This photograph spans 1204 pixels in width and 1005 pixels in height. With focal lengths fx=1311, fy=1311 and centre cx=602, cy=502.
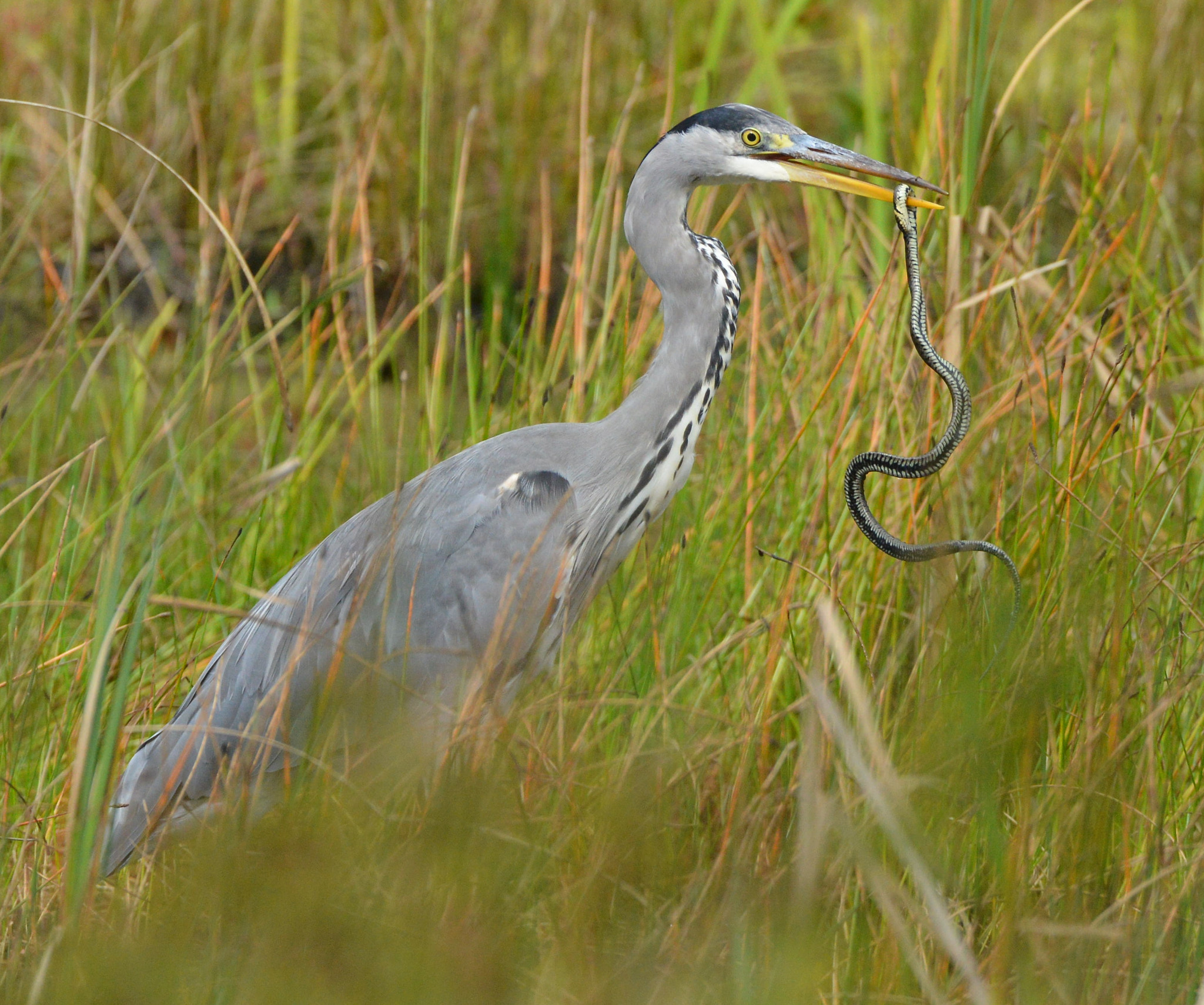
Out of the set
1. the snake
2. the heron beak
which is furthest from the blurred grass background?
the heron beak

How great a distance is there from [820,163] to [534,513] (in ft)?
2.51

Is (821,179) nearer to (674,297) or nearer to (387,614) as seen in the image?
(674,297)

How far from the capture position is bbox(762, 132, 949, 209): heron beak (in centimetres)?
218

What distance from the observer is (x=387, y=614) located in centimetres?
215

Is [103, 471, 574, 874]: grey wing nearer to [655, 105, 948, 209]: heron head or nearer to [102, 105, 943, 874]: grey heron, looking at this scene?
[102, 105, 943, 874]: grey heron

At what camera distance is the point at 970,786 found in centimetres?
126

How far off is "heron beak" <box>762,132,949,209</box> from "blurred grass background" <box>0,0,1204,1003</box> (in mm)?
227

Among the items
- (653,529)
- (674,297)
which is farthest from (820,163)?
(653,529)

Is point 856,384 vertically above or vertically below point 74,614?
above

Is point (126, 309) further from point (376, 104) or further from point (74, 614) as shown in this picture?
point (74, 614)

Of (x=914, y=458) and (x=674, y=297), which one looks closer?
(x=914, y=458)

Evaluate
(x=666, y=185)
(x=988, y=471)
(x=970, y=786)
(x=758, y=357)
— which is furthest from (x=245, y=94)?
(x=970, y=786)

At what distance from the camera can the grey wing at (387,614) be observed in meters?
2.13

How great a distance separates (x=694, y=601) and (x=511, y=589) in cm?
52
